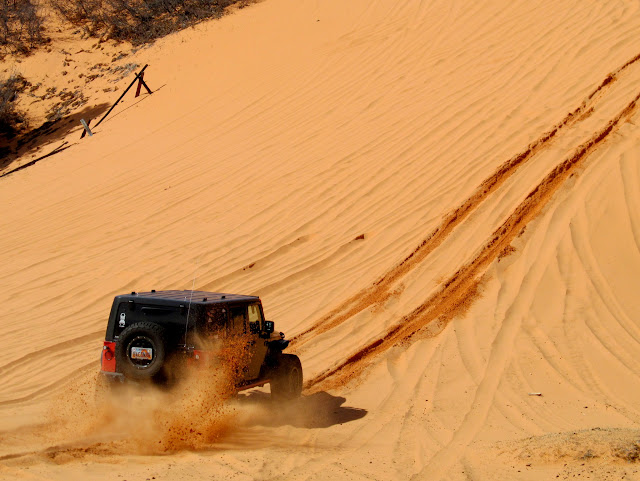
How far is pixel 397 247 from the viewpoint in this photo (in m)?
11.2

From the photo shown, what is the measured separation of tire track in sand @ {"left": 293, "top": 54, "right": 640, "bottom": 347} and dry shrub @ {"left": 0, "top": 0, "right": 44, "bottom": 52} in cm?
1998

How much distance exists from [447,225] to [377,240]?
1055mm

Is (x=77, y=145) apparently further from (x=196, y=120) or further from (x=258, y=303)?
(x=258, y=303)

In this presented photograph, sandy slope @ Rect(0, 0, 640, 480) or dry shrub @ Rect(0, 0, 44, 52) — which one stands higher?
dry shrub @ Rect(0, 0, 44, 52)

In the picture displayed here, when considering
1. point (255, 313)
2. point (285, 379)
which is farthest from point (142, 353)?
point (285, 379)

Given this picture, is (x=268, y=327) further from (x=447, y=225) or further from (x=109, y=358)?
(x=447, y=225)

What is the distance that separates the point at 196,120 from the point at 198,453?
12.5 m

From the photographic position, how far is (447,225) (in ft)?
37.0

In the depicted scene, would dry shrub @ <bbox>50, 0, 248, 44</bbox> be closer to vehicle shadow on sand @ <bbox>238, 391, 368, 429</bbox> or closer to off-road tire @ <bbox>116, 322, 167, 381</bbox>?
vehicle shadow on sand @ <bbox>238, 391, 368, 429</bbox>

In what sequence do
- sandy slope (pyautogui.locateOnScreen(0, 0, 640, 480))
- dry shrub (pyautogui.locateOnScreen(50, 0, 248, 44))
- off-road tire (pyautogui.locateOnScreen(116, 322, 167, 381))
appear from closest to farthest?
off-road tire (pyautogui.locateOnScreen(116, 322, 167, 381)) < sandy slope (pyautogui.locateOnScreen(0, 0, 640, 480)) < dry shrub (pyautogui.locateOnScreen(50, 0, 248, 44))

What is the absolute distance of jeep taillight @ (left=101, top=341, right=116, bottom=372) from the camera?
6.48m

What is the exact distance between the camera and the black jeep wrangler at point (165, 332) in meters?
6.27

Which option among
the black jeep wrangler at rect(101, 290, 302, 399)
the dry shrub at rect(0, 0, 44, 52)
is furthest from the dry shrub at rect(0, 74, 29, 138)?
the black jeep wrangler at rect(101, 290, 302, 399)

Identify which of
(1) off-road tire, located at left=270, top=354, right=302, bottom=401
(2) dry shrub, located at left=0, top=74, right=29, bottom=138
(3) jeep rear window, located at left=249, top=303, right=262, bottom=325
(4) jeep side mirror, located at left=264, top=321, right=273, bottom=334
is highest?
(2) dry shrub, located at left=0, top=74, right=29, bottom=138
